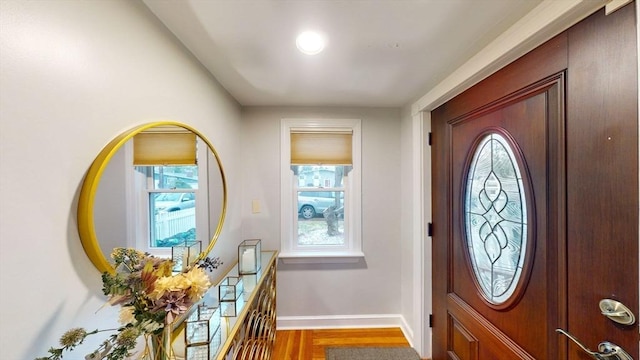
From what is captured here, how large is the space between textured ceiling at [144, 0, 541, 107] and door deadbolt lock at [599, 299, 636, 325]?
1.10 metres

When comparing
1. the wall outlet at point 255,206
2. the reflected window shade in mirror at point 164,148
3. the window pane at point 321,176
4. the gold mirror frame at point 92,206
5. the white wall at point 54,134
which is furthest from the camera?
the window pane at point 321,176

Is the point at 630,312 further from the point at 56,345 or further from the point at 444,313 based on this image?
the point at 56,345

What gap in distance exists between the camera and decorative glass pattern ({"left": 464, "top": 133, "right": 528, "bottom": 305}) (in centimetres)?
117

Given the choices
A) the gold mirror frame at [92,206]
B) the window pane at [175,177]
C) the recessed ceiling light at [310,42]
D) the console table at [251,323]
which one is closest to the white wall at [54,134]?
the gold mirror frame at [92,206]

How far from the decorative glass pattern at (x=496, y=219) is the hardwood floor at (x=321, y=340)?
1211 mm

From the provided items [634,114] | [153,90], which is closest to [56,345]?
[153,90]

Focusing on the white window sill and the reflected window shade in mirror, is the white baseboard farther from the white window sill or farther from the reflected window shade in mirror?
the reflected window shade in mirror

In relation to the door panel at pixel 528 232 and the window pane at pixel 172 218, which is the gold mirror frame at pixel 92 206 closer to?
the window pane at pixel 172 218

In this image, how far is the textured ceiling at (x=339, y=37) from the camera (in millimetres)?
997

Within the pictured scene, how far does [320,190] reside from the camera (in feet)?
7.93

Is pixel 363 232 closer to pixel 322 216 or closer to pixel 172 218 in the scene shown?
pixel 322 216

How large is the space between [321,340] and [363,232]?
1026mm

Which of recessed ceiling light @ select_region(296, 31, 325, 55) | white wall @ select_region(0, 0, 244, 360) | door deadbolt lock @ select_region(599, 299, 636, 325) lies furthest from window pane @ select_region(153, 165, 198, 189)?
door deadbolt lock @ select_region(599, 299, 636, 325)

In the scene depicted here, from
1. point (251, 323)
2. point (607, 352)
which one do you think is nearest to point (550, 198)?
point (607, 352)
